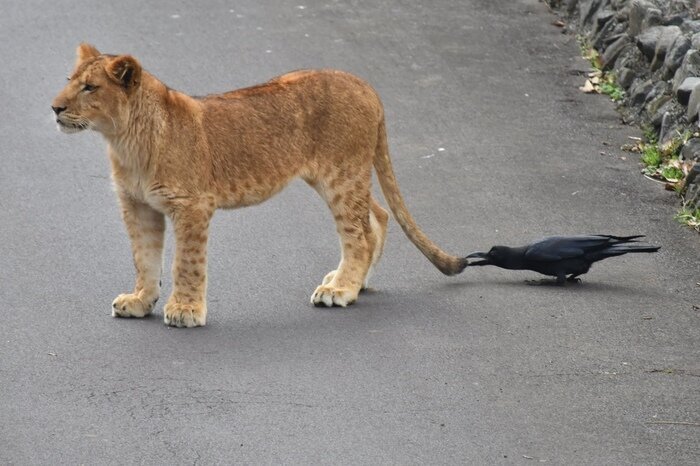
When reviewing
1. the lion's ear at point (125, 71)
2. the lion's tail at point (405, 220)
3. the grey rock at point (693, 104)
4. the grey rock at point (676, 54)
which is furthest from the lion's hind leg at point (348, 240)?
the grey rock at point (676, 54)

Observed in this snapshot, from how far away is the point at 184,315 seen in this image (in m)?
7.87

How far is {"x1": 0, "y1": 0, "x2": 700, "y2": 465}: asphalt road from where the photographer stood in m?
6.70

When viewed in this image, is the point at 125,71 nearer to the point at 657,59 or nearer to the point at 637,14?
the point at 657,59

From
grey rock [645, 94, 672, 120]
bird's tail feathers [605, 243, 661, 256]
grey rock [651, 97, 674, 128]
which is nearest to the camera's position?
bird's tail feathers [605, 243, 661, 256]

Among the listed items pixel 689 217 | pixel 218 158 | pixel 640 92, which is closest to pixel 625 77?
pixel 640 92

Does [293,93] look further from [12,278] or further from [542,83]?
[542,83]

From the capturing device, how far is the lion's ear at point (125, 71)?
7711mm

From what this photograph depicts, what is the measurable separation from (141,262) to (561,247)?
2.70 m

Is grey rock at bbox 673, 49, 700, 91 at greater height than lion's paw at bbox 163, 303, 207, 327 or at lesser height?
greater

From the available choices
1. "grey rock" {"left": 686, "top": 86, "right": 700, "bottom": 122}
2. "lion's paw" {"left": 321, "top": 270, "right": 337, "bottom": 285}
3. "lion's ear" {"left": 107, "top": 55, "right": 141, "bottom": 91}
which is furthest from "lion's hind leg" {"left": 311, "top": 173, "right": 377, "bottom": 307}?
"grey rock" {"left": 686, "top": 86, "right": 700, "bottom": 122}

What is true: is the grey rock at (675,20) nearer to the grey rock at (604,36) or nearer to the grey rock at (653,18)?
the grey rock at (653,18)

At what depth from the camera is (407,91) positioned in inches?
485

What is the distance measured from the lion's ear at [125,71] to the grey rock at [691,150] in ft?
15.0

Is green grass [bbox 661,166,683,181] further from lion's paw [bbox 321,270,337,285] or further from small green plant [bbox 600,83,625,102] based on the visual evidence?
lion's paw [bbox 321,270,337,285]
